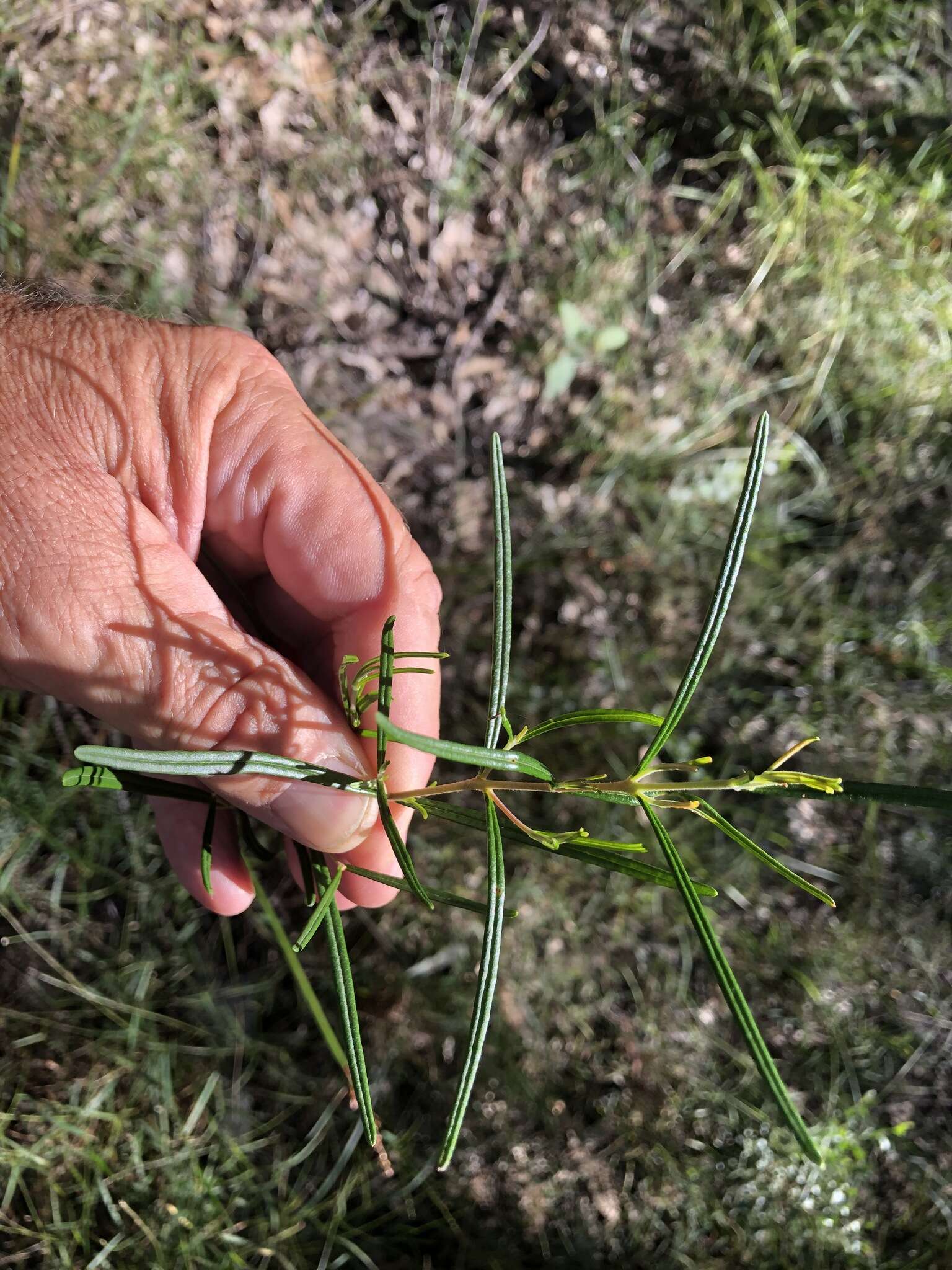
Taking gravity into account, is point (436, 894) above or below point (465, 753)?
below

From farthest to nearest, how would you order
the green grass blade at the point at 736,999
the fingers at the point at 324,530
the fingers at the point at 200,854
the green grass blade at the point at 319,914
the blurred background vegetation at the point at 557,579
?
the blurred background vegetation at the point at 557,579 < the fingers at the point at 200,854 < the fingers at the point at 324,530 < the green grass blade at the point at 319,914 < the green grass blade at the point at 736,999

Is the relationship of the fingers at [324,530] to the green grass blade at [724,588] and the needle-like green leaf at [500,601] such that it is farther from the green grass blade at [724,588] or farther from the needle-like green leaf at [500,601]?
the green grass blade at [724,588]

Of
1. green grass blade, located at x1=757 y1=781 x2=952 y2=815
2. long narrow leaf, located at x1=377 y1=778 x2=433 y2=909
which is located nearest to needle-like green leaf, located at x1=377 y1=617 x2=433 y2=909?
long narrow leaf, located at x1=377 y1=778 x2=433 y2=909

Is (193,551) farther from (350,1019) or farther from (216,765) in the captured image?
(350,1019)

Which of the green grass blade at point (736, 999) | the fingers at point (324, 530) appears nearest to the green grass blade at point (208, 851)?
the fingers at point (324, 530)

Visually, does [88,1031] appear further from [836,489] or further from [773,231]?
[773,231]

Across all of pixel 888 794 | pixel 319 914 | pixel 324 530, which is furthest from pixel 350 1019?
pixel 324 530
